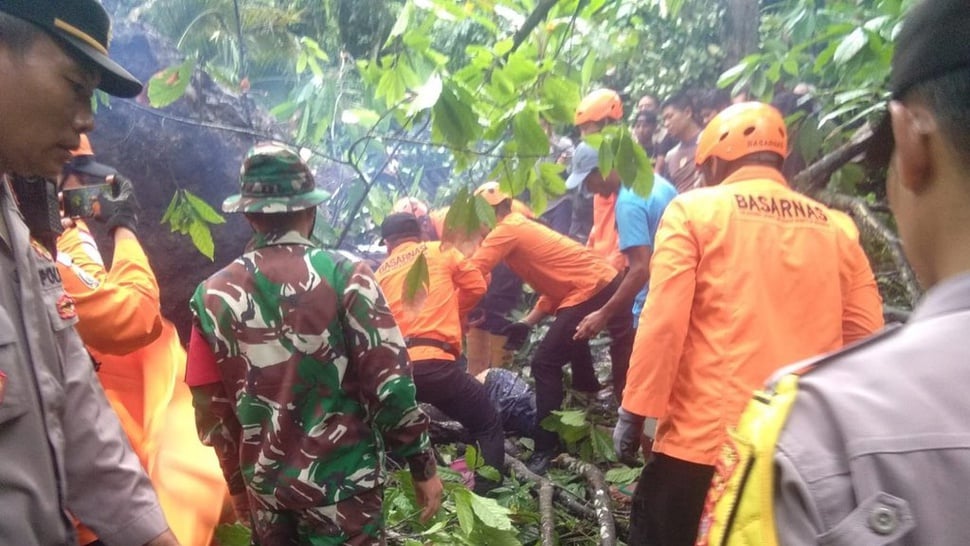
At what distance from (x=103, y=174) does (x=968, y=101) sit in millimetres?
2970

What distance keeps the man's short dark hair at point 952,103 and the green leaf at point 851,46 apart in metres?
2.00

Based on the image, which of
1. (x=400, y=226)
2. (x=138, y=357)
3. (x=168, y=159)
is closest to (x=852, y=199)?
(x=400, y=226)

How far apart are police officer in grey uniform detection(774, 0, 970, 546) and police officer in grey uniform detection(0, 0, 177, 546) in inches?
49.8

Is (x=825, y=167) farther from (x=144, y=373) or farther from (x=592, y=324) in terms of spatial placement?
(x=144, y=373)

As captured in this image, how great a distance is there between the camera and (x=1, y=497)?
1.17 metres

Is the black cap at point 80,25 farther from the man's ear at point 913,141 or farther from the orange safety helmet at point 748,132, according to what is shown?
the orange safety helmet at point 748,132

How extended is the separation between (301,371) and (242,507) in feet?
2.98

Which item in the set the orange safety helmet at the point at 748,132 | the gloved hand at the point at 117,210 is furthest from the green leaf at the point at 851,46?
the gloved hand at the point at 117,210

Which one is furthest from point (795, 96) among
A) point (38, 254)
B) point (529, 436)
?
point (38, 254)

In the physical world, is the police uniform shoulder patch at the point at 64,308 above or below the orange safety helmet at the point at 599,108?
below

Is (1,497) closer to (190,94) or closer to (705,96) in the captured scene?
(190,94)

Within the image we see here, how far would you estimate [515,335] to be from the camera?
6.30 meters

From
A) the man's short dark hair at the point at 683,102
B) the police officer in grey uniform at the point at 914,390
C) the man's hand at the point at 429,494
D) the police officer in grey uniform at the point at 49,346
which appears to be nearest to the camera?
the police officer in grey uniform at the point at 914,390

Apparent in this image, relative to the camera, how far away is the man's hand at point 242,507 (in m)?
2.84
